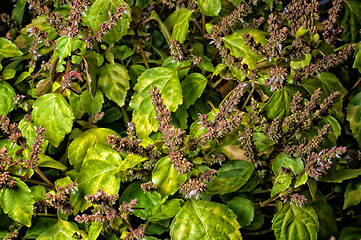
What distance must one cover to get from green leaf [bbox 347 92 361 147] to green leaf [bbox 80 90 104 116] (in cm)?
89

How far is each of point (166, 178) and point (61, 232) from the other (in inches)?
15.8

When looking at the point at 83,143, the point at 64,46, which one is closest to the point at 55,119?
the point at 83,143

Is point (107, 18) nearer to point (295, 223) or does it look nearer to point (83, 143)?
point (83, 143)

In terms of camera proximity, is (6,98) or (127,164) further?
(6,98)

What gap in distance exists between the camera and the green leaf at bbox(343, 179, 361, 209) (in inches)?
53.0

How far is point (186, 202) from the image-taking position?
120 centimetres

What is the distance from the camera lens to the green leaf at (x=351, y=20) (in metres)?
1.62

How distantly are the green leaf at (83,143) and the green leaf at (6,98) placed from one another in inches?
11.4

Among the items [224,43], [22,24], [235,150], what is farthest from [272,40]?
[22,24]

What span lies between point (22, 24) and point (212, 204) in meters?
1.37

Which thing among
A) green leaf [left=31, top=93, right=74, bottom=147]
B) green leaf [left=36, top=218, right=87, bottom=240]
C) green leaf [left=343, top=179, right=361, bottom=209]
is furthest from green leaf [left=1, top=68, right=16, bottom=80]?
green leaf [left=343, top=179, right=361, bottom=209]

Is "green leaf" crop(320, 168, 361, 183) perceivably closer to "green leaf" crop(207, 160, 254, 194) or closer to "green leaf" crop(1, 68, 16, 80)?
"green leaf" crop(207, 160, 254, 194)

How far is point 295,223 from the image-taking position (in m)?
1.19

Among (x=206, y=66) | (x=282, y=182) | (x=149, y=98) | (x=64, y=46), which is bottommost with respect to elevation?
(x=282, y=182)
